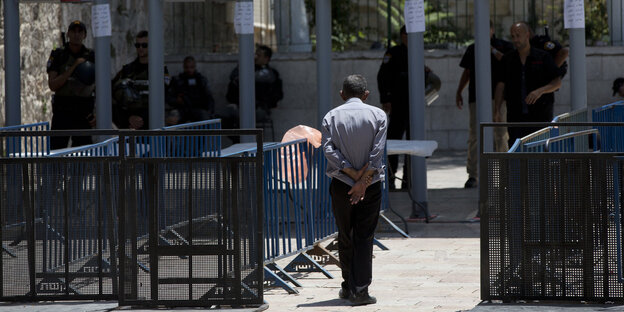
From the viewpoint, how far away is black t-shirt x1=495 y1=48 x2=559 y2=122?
1247 cm

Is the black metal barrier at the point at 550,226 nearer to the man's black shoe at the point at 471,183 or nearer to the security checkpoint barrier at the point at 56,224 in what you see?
the security checkpoint barrier at the point at 56,224

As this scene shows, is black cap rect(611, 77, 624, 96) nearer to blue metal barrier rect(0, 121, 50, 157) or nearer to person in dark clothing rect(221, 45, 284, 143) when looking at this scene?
person in dark clothing rect(221, 45, 284, 143)

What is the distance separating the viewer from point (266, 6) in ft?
68.0

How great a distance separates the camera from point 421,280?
8609 millimetres

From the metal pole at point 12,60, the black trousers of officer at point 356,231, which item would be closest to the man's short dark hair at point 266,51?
the metal pole at point 12,60

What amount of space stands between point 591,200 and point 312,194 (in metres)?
2.44

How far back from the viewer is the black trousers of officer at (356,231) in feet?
25.2

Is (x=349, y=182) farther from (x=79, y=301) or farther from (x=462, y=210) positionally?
(x=462, y=210)

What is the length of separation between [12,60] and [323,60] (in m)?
3.28

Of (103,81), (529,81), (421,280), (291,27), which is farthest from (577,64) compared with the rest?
(291,27)

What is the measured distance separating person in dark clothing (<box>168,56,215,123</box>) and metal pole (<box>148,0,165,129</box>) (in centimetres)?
506

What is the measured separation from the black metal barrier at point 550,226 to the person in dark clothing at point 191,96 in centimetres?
1044

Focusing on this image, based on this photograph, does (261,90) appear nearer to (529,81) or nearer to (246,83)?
(246,83)

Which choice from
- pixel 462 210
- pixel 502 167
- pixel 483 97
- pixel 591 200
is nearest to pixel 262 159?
pixel 502 167
